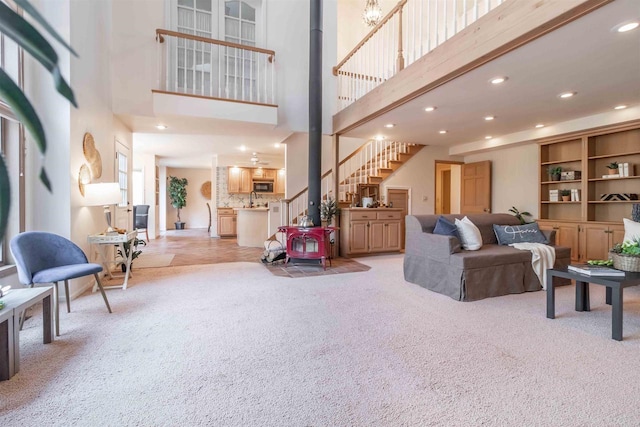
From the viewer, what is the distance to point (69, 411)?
1.65 m

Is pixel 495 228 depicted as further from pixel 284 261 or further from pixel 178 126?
pixel 178 126

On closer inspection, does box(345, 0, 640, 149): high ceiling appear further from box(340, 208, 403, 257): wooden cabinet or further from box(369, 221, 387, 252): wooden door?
box(369, 221, 387, 252): wooden door

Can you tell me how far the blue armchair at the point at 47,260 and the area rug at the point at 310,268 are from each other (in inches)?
92.0

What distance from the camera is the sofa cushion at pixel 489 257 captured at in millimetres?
3502

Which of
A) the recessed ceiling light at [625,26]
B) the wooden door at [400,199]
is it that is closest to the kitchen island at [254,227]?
the wooden door at [400,199]

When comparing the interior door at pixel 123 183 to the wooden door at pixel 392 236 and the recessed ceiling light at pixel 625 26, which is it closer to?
the wooden door at pixel 392 236

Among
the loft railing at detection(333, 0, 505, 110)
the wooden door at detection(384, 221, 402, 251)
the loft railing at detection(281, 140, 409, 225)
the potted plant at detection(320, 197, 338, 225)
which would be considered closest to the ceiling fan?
the loft railing at detection(281, 140, 409, 225)

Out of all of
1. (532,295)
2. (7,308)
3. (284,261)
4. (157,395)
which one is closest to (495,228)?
(532,295)

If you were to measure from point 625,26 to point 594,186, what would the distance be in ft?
12.9

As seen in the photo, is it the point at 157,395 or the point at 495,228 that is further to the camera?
the point at 495,228

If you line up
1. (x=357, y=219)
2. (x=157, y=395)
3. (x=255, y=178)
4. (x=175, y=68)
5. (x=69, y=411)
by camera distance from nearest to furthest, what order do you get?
1. (x=69, y=411)
2. (x=157, y=395)
3. (x=175, y=68)
4. (x=357, y=219)
5. (x=255, y=178)

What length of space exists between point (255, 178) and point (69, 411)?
27.6 feet

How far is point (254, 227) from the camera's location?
757cm

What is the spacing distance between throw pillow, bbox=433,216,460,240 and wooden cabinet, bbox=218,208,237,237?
263 inches
